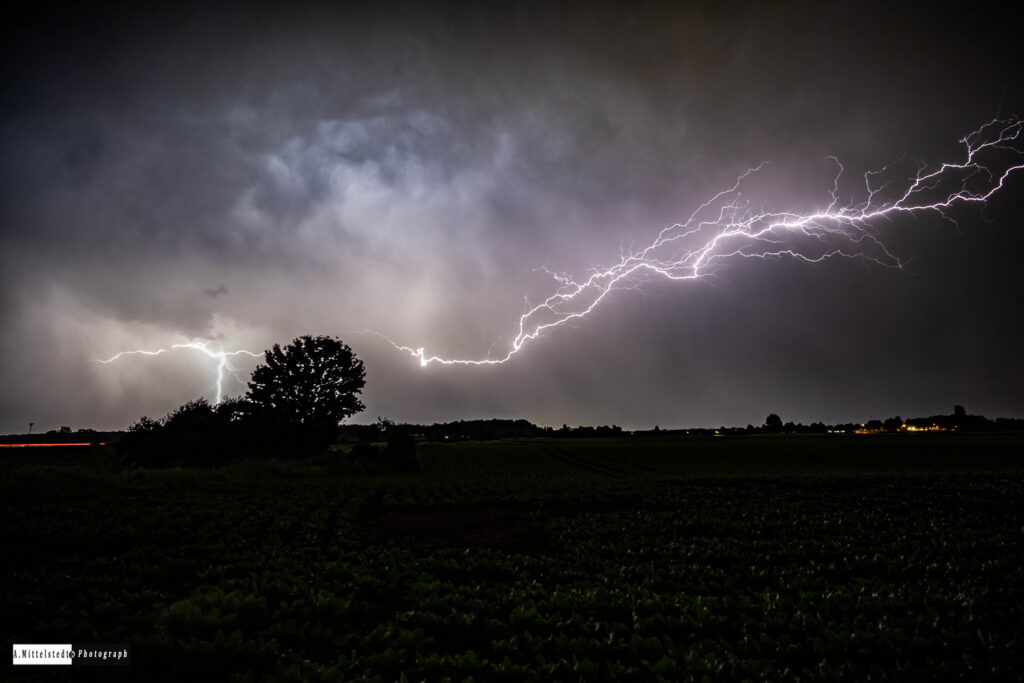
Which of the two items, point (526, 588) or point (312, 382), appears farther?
point (312, 382)

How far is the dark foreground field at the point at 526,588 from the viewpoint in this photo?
6.08 metres

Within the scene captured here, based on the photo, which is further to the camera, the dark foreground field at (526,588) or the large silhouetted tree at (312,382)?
the large silhouetted tree at (312,382)

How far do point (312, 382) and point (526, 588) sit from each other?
57250mm

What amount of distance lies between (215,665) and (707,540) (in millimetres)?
12671

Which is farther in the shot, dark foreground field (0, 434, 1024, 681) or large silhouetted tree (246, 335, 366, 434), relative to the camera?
large silhouetted tree (246, 335, 366, 434)

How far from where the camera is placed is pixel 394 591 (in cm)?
919

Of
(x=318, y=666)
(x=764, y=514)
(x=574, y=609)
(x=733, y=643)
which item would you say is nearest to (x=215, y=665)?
(x=318, y=666)

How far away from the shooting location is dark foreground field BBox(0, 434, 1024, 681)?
19.9 feet

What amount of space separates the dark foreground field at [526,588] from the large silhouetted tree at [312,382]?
1500 inches

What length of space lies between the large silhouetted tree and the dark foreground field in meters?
38.1

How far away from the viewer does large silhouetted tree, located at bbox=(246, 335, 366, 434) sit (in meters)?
58.1

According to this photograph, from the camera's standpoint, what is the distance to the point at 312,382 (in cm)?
5962

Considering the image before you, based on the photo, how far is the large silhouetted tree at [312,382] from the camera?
191 feet

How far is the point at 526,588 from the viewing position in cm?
932
